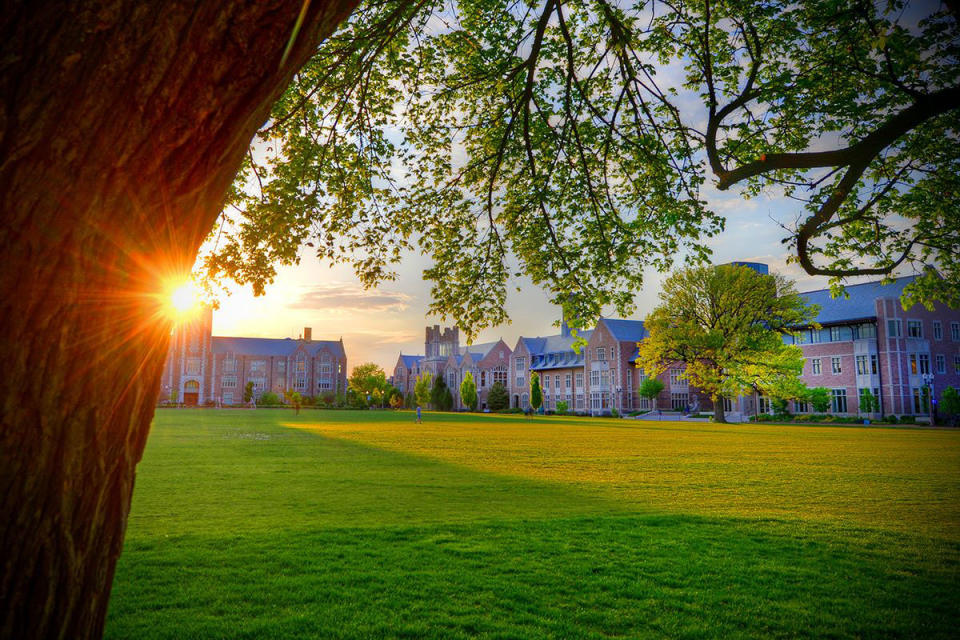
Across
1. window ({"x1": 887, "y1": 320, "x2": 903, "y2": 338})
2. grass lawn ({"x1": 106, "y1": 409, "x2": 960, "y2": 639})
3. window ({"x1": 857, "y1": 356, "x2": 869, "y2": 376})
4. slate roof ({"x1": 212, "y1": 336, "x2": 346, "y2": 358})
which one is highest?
slate roof ({"x1": 212, "y1": 336, "x2": 346, "y2": 358})

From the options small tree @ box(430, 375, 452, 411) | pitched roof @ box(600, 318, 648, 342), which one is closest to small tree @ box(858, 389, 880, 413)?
pitched roof @ box(600, 318, 648, 342)

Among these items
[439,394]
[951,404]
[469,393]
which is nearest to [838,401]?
[951,404]

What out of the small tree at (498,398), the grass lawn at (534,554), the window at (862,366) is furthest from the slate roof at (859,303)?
the grass lawn at (534,554)

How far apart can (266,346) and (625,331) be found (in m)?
61.1

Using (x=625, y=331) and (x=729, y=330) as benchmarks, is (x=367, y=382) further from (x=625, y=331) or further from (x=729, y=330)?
(x=729, y=330)

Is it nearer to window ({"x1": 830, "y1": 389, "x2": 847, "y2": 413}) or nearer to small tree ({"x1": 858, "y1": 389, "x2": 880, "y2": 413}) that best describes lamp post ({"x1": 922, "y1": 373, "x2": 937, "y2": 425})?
small tree ({"x1": 858, "y1": 389, "x2": 880, "y2": 413})

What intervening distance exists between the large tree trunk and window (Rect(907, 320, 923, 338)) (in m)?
60.1

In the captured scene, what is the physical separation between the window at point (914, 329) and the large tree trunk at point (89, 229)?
197 feet

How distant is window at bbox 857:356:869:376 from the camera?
50.0 metres

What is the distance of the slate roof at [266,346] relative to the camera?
96.0 metres

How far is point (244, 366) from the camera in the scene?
96750 millimetres

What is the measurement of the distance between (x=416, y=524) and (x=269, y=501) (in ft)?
9.89

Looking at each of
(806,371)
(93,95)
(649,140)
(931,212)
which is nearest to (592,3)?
(649,140)

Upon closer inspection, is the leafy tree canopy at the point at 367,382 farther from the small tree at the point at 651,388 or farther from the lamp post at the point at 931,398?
the lamp post at the point at 931,398
